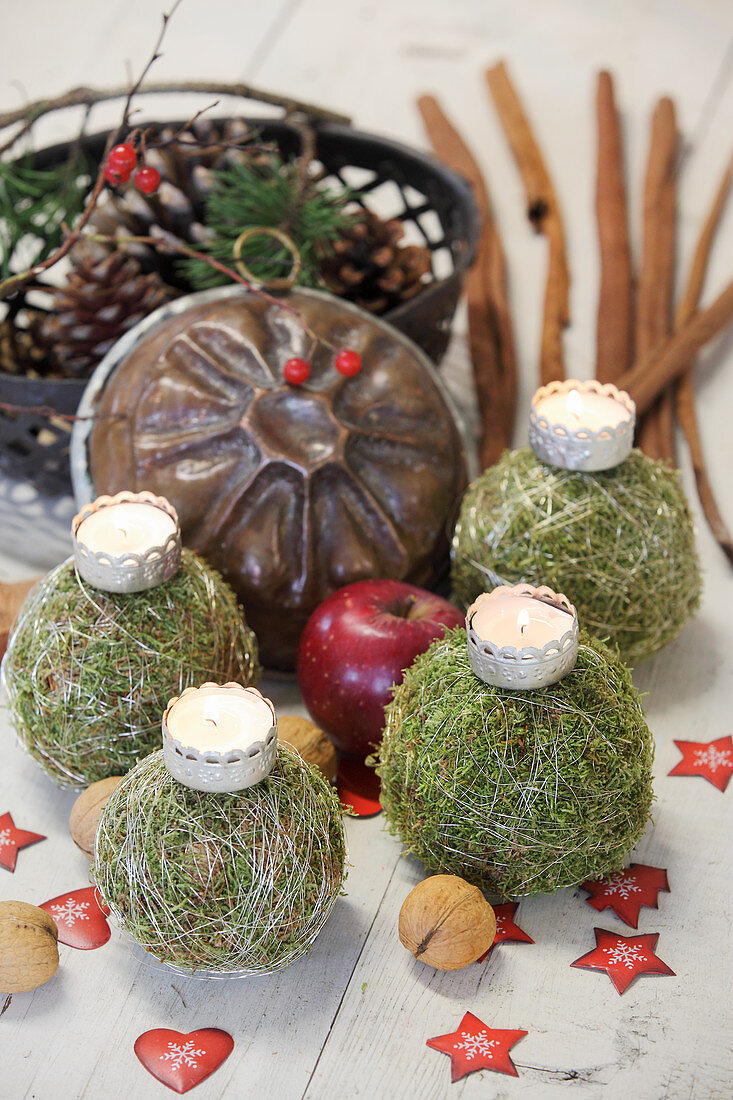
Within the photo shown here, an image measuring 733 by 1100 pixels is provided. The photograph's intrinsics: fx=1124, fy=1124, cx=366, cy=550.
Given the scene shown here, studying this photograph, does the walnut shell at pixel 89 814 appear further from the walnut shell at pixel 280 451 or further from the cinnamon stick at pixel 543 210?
the cinnamon stick at pixel 543 210

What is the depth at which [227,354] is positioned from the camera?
1.11m

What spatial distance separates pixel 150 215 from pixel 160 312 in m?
0.23

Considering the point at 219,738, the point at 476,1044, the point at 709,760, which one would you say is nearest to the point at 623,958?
the point at 476,1044

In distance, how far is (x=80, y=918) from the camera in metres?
0.88

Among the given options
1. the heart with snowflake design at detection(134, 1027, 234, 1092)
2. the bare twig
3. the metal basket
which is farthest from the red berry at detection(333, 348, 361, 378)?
the heart with snowflake design at detection(134, 1027, 234, 1092)

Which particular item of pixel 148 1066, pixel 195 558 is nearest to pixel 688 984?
pixel 148 1066

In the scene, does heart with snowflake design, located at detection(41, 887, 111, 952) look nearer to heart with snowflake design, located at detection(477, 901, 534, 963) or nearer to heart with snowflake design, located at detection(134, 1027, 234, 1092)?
heart with snowflake design, located at detection(134, 1027, 234, 1092)

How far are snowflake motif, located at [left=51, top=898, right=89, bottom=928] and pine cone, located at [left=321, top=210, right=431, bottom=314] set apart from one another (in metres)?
0.79

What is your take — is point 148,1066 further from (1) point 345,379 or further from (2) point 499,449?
(2) point 499,449

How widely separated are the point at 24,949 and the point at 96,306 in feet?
2.40

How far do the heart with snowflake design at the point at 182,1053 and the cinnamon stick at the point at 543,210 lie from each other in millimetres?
966

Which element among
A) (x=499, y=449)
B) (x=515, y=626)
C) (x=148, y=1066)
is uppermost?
(x=515, y=626)

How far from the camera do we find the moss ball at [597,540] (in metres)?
0.99

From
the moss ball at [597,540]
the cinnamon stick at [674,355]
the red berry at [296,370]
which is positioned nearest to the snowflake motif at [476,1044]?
the moss ball at [597,540]
